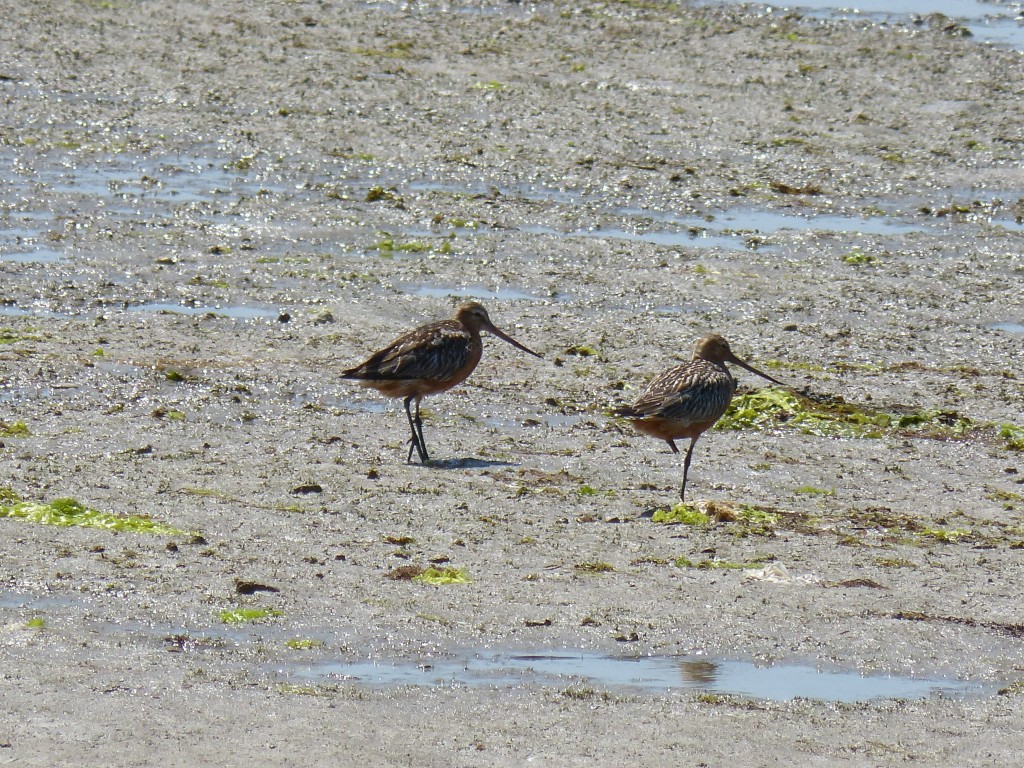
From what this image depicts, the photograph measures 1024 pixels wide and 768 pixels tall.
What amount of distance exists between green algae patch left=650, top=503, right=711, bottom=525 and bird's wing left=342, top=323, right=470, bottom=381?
2.07m

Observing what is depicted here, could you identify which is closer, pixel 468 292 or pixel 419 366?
pixel 419 366

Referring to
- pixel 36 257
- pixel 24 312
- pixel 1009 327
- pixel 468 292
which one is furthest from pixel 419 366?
pixel 1009 327

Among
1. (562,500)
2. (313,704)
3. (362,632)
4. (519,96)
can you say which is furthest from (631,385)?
(519,96)

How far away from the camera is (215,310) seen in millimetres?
12273

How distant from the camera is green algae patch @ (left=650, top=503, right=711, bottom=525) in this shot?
336 inches

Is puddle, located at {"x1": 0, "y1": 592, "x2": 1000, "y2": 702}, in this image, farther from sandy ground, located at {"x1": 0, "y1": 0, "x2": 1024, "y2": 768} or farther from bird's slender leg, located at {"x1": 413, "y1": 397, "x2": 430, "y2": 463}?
bird's slender leg, located at {"x1": 413, "y1": 397, "x2": 430, "y2": 463}

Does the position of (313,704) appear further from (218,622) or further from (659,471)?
(659,471)

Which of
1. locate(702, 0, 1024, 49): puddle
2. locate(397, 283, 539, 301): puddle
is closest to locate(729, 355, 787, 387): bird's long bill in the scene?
locate(397, 283, 539, 301): puddle

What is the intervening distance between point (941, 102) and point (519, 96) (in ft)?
15.4

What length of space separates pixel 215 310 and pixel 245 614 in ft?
18.8

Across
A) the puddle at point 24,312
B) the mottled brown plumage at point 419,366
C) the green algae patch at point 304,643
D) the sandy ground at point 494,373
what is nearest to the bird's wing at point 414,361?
the mottled brown plumage at point 419,366

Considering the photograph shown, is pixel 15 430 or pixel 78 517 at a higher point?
pixel 78 517

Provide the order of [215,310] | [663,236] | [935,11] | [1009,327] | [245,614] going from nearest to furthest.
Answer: [245,614], [215,310], [1009,327], [663,236], [935,11]

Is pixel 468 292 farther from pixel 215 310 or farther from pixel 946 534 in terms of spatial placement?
pixel 946 534
